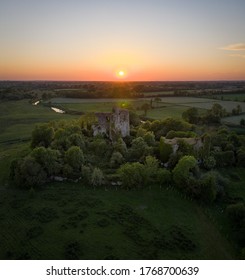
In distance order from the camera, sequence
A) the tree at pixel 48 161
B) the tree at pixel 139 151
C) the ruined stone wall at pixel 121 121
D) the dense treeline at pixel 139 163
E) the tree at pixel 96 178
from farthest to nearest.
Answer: the ruined stone wall at pixel 121 121 → the tree at pixel 139 151 → the tree at pixel 48 161 → the tree at pixel 96 178 → the dense treeline at pixel 139 163

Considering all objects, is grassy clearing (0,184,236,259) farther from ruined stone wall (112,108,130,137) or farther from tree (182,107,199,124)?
tree (182,107,199,124)

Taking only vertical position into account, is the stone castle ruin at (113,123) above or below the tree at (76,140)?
above

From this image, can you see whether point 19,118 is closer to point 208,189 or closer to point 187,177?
point 187,177

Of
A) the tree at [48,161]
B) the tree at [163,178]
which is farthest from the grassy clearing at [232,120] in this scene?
the tree at [48,161]

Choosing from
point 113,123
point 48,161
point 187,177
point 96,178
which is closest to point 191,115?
point 113,123

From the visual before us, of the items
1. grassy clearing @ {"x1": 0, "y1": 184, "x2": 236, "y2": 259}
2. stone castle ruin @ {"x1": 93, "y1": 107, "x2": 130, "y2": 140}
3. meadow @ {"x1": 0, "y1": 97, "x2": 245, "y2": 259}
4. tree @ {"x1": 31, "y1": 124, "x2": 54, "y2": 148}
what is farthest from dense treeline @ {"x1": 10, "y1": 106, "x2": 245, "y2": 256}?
grassy clearing @ {"x1": 0, "y1": 184, "x2": 236, "y2": 259}

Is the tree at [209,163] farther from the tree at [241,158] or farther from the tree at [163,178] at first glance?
the tree at [163,178]
